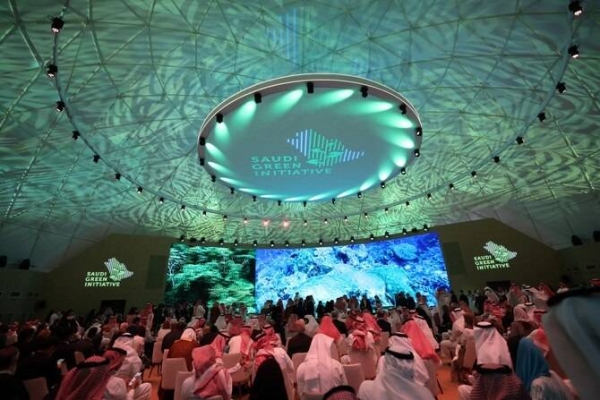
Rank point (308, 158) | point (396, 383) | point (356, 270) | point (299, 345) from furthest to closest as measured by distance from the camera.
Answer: point (356, 270)
point (308, 158)
point (299, 345)
point (396, 383)

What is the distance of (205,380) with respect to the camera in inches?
199

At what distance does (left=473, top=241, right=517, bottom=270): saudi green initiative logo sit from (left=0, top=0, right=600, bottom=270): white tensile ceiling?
336 cm

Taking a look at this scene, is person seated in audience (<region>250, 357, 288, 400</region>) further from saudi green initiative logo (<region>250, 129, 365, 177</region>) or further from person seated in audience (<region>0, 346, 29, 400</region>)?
saudi green initiative logo (<region>250, 129, 365, 177</region>)

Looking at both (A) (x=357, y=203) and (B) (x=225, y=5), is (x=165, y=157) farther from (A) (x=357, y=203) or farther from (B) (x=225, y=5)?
(A) (x=357, y=203)

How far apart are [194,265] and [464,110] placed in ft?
89.3

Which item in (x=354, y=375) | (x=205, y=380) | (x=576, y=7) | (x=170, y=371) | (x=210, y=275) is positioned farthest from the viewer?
(x=210, y=275)

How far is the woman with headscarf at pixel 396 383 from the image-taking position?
14.5 feet

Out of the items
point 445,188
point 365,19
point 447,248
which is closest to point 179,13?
point 365,19

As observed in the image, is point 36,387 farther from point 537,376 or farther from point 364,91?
point 364,91

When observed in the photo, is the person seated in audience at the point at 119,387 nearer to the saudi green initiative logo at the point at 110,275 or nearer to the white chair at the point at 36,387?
the white chair at the point at 36,387

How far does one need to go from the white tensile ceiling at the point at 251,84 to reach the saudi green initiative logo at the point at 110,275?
9.10 ft

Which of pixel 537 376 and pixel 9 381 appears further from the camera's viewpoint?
pixel 9 381

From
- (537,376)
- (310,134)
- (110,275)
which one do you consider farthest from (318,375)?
(110,275)

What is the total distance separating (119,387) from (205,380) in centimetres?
168
